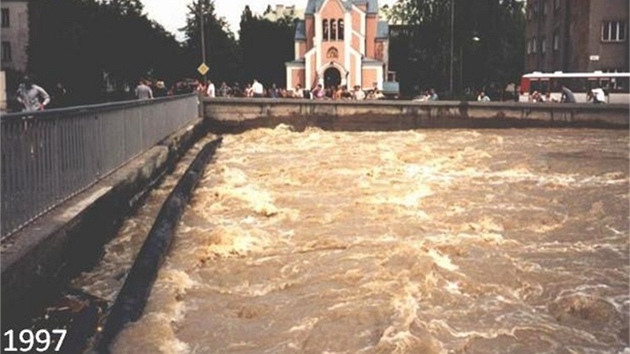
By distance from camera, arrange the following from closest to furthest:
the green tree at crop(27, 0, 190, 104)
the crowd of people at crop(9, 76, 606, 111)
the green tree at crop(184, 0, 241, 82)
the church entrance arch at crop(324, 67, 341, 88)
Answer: the crowd of people at crop(9, 76, 606, 111)
the green tree at crop(27, 0, 190, 104)
the church entrance arch at crop(324, 67, 341, 88)
the green tree at crop(184, 0, 241, 82)

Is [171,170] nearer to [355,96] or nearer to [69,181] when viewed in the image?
[69,181]

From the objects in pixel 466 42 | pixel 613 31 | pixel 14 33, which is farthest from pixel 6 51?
pixel 613 31

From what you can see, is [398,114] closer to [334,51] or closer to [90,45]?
[90,45]

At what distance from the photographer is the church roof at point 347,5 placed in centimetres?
7100

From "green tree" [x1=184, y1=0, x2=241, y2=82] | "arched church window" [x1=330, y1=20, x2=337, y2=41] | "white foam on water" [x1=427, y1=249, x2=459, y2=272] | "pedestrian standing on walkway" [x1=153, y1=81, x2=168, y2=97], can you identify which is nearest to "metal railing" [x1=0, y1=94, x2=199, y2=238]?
"white foam on water" [x1=427, y1=249, x2=459, y2=272]

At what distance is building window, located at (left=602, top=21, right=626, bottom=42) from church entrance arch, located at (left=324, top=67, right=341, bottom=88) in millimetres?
29709

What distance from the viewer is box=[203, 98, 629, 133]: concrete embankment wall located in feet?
93.6

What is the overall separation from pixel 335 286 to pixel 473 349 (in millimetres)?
1905

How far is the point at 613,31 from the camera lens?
42.6m

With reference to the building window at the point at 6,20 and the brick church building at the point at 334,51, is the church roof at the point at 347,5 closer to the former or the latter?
the brick church building at the point at 334,51

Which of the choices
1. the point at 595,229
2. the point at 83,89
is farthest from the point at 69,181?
the point at 83,89

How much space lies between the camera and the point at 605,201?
40.5ft

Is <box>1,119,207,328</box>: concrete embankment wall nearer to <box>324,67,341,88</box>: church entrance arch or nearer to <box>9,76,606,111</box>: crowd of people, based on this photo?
<box>9,76,606,111</box>: crowd of people

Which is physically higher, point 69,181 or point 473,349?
point 69,181
